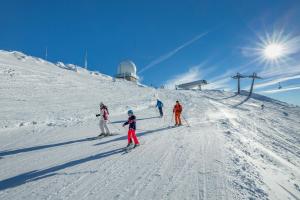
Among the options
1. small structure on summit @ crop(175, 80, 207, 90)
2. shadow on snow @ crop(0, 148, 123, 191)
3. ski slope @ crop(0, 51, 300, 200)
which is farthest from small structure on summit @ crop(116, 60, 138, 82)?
shadow on snow @ crop(0, 148, 123, 191)

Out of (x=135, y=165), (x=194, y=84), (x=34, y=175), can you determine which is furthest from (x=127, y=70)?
(x=34, y=175)

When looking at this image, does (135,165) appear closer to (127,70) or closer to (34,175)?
(34,175)

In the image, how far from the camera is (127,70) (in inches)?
2891

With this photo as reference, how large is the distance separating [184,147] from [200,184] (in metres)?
4.32

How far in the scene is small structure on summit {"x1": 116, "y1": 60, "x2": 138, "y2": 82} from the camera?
72062mm

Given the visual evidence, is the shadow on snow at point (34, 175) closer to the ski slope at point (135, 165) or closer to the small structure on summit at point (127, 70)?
the ski slope at point (135, 165)

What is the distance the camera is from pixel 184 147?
11547 millimetres

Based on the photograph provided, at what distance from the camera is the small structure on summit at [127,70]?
72062 millimetres

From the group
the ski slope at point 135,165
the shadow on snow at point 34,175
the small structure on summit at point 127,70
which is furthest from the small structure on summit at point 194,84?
the shadow on snow at point 34,175

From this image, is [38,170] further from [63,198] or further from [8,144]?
[8,144]

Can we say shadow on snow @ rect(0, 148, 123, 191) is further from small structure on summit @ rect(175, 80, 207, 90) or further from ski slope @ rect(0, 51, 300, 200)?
small structure on summit @ rect(175, 80, 207, 90)

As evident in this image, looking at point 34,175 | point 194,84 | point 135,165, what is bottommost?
point 34,175

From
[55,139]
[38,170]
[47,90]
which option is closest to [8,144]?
[55,139]

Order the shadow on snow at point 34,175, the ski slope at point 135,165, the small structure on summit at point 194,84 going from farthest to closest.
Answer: the small structure on summit at point 194,84
the shadow on snow at point 34,175
the ski slope at point 135,165
